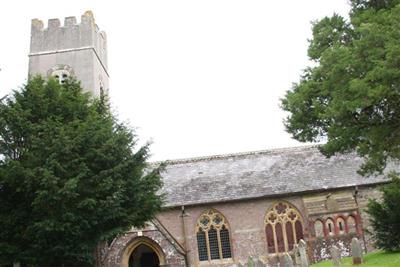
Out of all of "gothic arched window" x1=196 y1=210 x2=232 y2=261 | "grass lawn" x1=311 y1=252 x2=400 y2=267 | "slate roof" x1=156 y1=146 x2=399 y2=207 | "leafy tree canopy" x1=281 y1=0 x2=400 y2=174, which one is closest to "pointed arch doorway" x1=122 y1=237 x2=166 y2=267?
"gothic arched window" x1=196 y1=210 x2=232 y2=261

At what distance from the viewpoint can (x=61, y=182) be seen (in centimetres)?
1794

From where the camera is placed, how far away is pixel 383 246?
22.5 metres

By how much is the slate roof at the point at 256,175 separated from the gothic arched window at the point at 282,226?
1.13 metres

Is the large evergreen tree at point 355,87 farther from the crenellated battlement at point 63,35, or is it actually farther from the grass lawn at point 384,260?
the crenellated battlement at point 63,35

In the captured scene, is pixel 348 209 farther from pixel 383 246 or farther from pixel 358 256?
pixel 358 256

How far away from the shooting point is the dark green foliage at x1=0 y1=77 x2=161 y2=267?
1784 cm

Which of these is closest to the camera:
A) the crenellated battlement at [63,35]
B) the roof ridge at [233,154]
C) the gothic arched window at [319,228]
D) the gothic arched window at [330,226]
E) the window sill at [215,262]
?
the gothic arched window at [319,228]

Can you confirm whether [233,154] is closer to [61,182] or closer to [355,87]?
[61,182]

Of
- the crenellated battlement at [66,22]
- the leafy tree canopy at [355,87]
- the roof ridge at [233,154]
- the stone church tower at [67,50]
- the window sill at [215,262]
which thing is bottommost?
the window sill at [215,262]

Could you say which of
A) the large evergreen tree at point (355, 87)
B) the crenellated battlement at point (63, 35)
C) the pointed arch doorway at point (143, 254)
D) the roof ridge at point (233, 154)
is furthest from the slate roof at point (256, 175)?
the large evergreen tree at point (355, 87)

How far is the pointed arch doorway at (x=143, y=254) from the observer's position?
26.0 meters

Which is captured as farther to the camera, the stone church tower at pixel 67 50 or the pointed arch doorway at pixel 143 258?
the stone church tower at pixel 67 50

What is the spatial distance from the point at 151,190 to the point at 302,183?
11734mm

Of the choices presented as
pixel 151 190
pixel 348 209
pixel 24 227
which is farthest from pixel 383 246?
pixel 24 227
